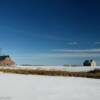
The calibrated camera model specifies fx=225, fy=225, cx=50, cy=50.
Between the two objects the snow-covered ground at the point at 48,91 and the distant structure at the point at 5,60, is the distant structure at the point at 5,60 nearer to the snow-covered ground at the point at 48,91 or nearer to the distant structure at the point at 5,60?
the distant structure at the point at 5,60

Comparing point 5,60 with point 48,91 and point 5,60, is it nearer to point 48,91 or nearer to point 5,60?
point 5,60

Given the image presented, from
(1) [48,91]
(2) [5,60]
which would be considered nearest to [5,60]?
(2) [5,60]

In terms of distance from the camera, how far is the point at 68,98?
7.45 m

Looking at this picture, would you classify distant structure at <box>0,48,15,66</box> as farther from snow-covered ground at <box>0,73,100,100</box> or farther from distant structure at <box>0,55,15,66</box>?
snow-covered ground at <box>0,73,100,100</box>

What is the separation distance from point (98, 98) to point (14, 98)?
2.76 m

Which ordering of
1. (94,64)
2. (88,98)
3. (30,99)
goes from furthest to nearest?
(94,64), (88,98), (30,99)

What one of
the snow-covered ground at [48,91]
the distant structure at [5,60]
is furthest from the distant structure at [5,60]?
the snow-covered ground at [48,91]

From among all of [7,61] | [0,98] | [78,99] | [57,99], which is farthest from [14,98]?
[7,61]

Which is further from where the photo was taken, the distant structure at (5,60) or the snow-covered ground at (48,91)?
the distant structure at (5,60)

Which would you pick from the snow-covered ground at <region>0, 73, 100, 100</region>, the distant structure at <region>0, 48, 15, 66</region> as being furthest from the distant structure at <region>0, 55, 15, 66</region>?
the snow-covered ground at <region>0, 73, 100, 100</region>

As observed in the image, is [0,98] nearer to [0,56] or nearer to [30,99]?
[30,99]

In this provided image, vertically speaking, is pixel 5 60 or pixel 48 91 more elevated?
pixel 5 60

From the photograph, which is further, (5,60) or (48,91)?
(5,60)

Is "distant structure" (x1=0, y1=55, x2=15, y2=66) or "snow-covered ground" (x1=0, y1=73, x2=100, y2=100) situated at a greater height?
"distant structure" (x1=0, y1=55, x2=15, y2=66)
